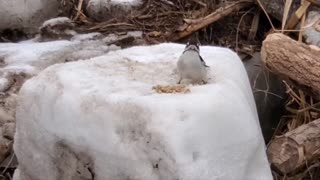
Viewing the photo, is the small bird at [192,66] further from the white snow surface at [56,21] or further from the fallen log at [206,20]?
the white snow surface at [56,21]

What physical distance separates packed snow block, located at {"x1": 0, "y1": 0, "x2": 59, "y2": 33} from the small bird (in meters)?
1.56

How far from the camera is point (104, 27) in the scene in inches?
122

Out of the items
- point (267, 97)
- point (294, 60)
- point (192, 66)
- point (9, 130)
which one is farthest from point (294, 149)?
point (9, 130)

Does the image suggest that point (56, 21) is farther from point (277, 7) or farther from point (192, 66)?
point (192, 66)

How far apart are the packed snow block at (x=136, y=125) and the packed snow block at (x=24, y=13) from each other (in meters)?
1.33

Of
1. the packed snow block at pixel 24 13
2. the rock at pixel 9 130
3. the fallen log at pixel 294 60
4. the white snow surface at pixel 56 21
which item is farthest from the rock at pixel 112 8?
the fallen log at pixel 294 60

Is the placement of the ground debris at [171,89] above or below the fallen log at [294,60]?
above

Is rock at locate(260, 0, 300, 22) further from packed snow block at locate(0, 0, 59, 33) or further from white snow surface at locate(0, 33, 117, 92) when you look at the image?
packed snow block at locate(0, 0, 59, 33)

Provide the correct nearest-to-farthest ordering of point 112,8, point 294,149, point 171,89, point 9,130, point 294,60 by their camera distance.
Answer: point 171,89 → point 294,149 → point 294,60 → point 9,130 → point 112,8

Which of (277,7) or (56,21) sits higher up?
(277,7)

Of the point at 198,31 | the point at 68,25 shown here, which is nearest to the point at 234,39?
the point at 198,31

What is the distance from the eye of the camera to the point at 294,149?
6.63 ft

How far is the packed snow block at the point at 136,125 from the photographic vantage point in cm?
158

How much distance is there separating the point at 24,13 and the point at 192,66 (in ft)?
5.38
